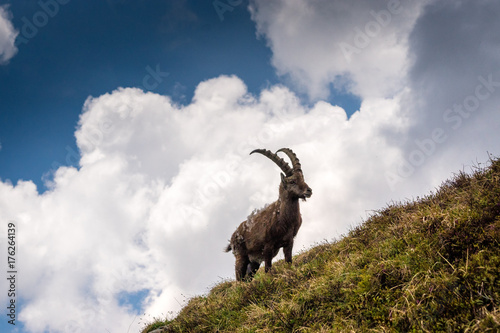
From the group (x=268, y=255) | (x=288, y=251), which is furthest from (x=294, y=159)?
(x=268, y=255)

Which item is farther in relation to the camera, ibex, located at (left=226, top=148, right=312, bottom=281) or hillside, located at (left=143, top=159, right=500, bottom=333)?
ibex, located at (left=226, top=148, right=312, bottom=281)

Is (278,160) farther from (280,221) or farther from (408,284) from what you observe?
(408,284)

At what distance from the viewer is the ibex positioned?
9352mm

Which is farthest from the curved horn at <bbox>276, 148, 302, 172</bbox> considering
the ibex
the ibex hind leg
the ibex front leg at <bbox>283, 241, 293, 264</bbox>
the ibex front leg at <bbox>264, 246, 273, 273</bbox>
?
the ibex hind leg

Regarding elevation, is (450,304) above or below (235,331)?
below

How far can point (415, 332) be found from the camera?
3.95m

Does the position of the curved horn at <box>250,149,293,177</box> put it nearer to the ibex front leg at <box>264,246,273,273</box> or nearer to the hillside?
the ibex front leg at <box>264,246,273,273</box>

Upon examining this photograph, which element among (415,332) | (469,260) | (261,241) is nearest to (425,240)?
(469,260)

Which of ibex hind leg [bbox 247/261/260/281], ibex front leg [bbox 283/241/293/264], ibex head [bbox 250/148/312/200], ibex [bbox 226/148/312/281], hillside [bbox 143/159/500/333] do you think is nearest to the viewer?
hillside [bbox 143/159/500/333]

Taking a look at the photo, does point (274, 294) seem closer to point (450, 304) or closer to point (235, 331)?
point (235, 331)

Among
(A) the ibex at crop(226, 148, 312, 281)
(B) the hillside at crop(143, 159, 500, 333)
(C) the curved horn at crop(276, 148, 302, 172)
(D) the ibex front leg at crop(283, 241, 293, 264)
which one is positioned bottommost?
(B) the hillside at crop(143, 159, 500, 333)

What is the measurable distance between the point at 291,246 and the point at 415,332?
5815 millimetres

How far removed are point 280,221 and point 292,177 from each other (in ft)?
4.58

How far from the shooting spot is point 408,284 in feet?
15.5
